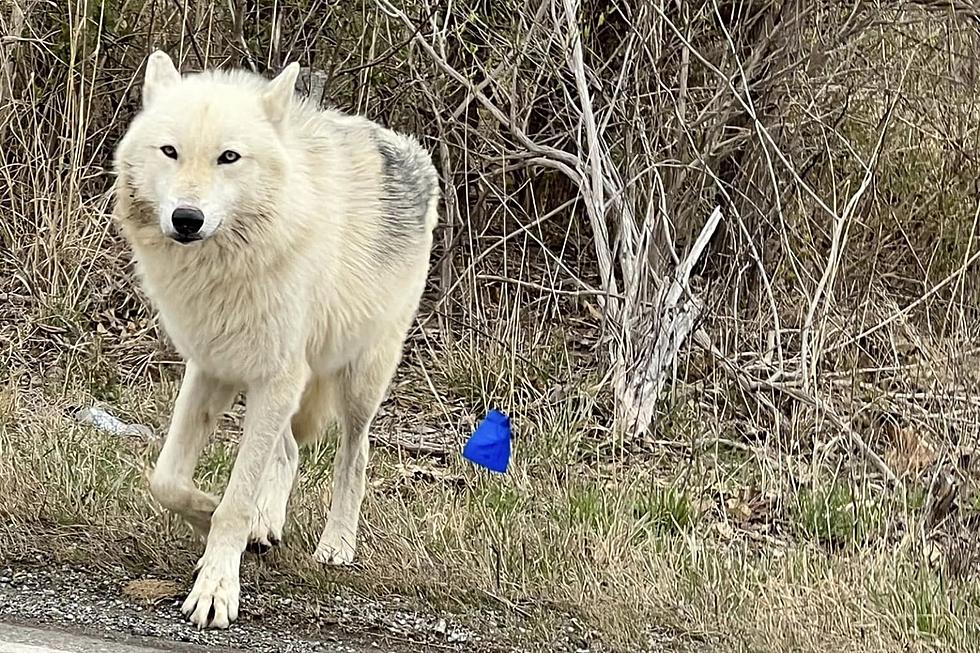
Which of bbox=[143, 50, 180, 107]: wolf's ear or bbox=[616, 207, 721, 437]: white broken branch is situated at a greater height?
bbox=[143, 50, 180, 107]: wolf's ear

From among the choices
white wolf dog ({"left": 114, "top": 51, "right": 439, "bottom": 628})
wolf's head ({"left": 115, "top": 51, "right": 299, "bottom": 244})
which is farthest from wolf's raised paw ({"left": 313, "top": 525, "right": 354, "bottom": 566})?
wolf's head ({"left": 115, "top": 51, "right": 299, "bottom": 244})

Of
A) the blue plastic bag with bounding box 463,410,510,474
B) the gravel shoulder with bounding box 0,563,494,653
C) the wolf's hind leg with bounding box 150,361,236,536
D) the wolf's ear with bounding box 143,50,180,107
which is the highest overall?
the wolf's ear with bounding box 143,50,180,107

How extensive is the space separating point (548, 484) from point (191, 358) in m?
1.62

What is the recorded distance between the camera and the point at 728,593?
4277 mm

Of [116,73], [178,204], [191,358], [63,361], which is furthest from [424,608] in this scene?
[116,73]

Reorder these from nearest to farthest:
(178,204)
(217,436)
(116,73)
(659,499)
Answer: (178,204) → (659,499) → (217,436) → (116,73)

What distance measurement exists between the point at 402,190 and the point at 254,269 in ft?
3.12

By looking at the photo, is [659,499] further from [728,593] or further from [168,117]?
[168,117]

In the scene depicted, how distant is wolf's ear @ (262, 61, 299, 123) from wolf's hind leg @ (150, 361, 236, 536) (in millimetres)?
938

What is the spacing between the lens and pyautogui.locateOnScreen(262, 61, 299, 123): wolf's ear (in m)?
4.23

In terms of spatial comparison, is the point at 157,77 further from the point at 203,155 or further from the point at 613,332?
the point at 613,332

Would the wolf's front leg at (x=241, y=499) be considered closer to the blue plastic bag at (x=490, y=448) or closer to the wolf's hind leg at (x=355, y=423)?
the wolf's hind leg at (x=355, y=423)

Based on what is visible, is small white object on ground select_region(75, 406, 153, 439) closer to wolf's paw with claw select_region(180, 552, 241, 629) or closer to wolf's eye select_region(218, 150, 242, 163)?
wolf's paw with claw select_region(180, 552, 241, 629)

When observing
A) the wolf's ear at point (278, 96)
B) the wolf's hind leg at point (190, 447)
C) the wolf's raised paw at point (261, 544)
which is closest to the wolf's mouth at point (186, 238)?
the wolf's ear at point (278, 96)
